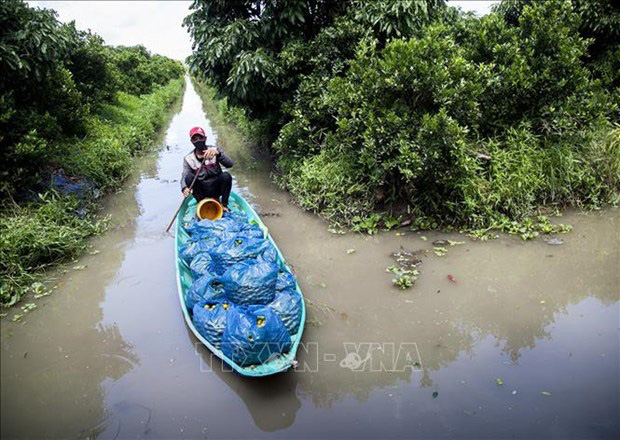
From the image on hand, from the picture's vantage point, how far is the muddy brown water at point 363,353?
3.12 metres

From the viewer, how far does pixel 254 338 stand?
10.2 feet

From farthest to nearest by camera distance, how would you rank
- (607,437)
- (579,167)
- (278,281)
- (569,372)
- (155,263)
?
(579,167) < (155,263) < (278,281) < (569,372) < (607,437)

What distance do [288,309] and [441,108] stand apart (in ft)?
12.0

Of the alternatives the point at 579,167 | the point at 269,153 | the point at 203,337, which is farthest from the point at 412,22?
the point at 203,337

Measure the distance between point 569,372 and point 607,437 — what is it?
627mm

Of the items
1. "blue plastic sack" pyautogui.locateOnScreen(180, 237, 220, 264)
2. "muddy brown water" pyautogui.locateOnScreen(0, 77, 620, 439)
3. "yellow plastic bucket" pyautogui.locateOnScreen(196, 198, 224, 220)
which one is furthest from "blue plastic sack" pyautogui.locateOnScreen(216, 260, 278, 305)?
"yellow plastic bucket" pyautogui.locateOnScreen(196, 198, 224, 220)

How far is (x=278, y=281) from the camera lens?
406 centimetres

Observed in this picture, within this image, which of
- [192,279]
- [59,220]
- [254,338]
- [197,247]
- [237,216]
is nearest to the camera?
[254,338]

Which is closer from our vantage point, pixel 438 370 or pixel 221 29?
pixel 438 370

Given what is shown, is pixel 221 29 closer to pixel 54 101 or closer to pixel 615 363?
pixel 54 101

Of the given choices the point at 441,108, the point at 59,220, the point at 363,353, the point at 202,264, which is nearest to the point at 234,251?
the point at 202,264

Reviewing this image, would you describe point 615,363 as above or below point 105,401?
above

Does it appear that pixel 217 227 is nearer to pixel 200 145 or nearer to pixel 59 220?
pixel 200 145

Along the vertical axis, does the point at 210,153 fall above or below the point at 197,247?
above
